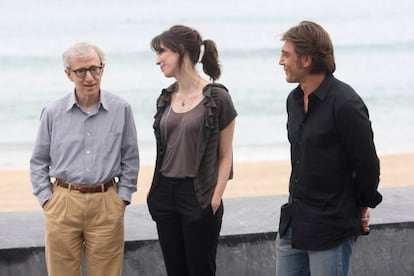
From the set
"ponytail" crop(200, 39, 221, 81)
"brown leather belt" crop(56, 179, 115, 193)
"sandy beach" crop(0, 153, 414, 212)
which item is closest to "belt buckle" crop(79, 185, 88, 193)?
"brown leather belt" crop(56, 179, 115, 193)

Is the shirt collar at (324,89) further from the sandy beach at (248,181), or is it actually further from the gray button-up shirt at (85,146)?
the sandy beach at (248,181)

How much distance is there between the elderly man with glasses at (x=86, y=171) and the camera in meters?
3.95

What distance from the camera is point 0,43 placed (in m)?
31.3

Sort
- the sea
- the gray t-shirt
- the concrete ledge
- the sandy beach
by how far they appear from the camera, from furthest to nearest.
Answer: the sea, the sandy beach, the concrete ledge, the gray t-shirt

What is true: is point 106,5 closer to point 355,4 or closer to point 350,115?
point 355,4

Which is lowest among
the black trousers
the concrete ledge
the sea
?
the sea

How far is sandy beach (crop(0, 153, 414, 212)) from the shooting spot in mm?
9711

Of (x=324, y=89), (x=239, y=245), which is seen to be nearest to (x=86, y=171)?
(x=239, y=245)

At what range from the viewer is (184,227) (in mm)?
3912

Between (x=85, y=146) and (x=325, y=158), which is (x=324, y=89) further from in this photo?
(x=85, y=146)

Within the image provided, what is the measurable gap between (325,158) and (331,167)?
1.7 inches

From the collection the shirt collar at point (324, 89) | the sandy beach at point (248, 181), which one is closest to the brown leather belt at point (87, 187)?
the shirt collar at point (324, 89)

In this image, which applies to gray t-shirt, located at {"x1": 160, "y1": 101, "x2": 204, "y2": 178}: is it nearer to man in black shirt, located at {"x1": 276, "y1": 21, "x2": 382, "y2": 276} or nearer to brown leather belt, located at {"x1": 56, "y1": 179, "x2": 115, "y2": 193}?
brown leather belt, located at {"x1": 56, "y1": 179, "x2": 115, "y2": 193}

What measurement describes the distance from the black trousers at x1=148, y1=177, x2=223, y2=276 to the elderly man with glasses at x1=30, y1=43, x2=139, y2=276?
20 cm
